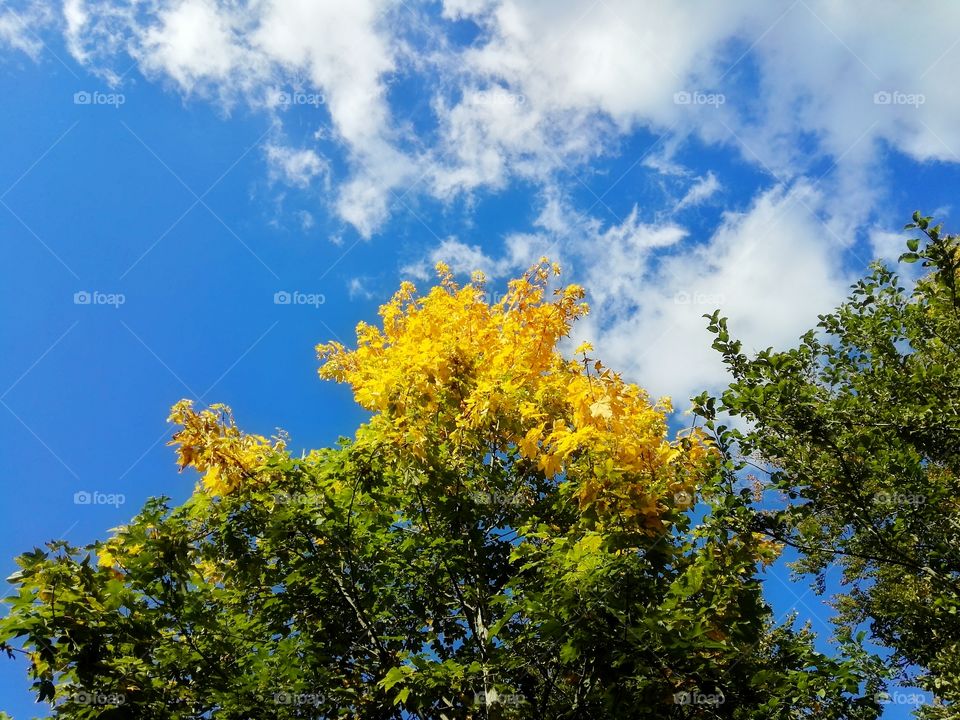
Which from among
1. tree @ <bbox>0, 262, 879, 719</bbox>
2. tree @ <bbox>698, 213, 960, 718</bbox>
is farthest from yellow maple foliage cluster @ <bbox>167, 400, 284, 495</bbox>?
tree @ <bbox>698, 213, 960, 718</bbox>

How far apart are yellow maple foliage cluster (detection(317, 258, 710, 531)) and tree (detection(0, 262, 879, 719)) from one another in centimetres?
4

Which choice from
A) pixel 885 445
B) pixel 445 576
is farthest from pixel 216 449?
pixel 885 445

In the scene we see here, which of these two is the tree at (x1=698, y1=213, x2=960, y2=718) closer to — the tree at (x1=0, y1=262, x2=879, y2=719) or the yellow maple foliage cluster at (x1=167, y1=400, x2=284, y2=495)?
the tree at (x1=0, y1=262, x2=879, y2=719)

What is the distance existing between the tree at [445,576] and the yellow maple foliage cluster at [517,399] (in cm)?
4

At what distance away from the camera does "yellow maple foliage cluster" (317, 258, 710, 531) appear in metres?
6.39

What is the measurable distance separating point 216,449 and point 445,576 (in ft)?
10.1

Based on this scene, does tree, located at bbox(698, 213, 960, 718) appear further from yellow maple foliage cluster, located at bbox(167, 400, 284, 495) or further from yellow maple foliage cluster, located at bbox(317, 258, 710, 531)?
yellow maple foliage cluster, located at bbox(167, 400, 284, 495)

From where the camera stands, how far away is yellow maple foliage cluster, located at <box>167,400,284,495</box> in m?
6.84

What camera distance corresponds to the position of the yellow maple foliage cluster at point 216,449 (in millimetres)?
6836

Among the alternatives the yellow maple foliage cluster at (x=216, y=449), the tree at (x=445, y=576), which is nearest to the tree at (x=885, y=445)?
the tree at (x=445, y=576)

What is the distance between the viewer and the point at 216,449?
6.80 meters

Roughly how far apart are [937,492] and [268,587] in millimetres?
6816

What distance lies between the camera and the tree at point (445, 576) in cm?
528

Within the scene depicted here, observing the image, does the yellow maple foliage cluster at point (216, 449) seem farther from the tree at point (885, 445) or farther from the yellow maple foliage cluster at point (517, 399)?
the tree at point (885, 445)
